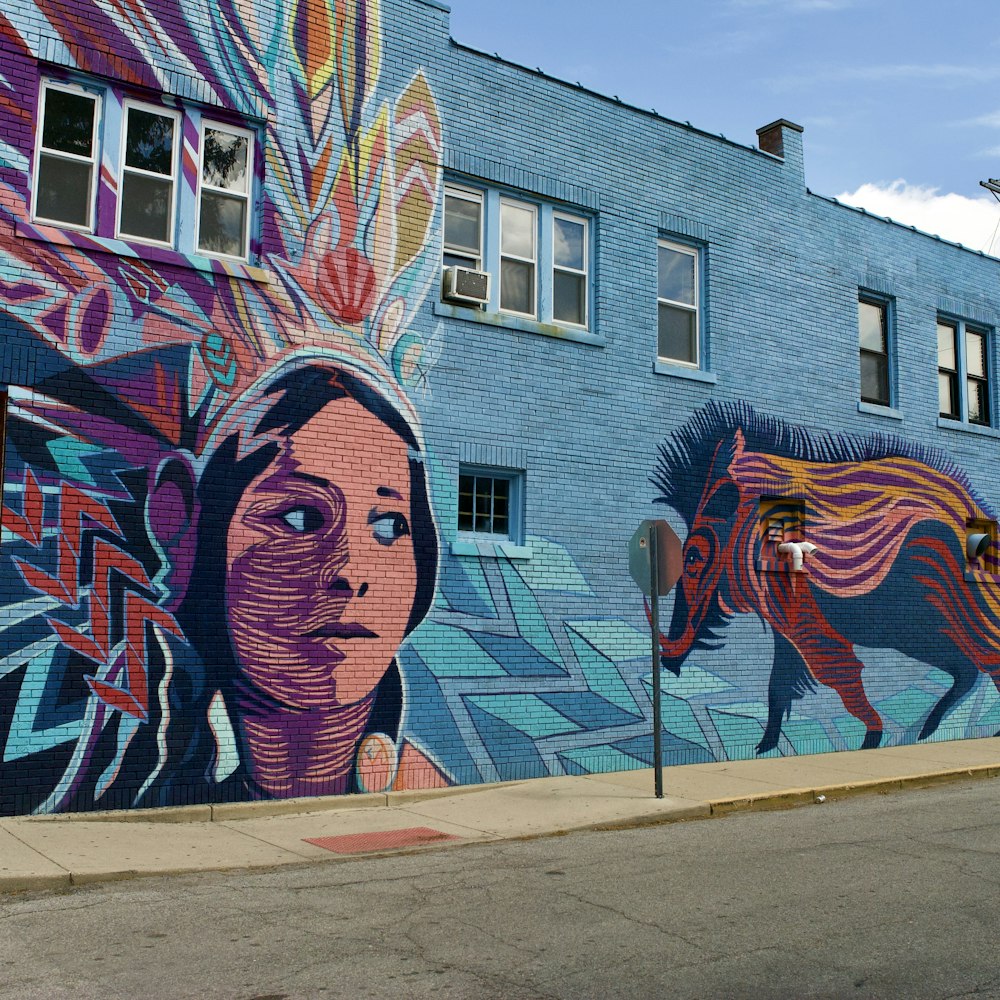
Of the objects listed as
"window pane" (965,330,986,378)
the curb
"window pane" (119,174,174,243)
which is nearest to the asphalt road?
the curb

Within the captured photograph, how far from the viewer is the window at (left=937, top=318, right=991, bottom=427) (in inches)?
725

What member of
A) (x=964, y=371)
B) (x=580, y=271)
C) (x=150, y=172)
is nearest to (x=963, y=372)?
(x=964, y=371)

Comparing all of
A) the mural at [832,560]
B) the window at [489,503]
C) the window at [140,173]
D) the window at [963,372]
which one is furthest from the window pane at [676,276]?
the window at [140,173]

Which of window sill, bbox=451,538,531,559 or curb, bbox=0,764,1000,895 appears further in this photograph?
window sill, bbox=451,538,531,559

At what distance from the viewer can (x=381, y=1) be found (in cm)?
1258

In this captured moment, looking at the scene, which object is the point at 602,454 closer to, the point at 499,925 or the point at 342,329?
the point at 342,329

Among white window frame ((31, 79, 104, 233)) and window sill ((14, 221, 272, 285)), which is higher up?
white window frame ((31, 79, 104, 233))

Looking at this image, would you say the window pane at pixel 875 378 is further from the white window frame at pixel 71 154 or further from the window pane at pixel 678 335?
the white window frame at pixel 71 154

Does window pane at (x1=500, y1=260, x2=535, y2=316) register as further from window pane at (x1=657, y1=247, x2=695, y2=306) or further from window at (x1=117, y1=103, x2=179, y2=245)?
window at (x1=117, y1=103, x2=179, y2=245)

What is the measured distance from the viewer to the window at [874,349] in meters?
17.2

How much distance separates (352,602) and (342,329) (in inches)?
109

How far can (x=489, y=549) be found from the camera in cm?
1274

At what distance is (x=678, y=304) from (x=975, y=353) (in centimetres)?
667

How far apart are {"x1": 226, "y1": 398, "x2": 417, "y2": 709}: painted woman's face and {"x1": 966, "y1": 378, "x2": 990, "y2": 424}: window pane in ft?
35.2
